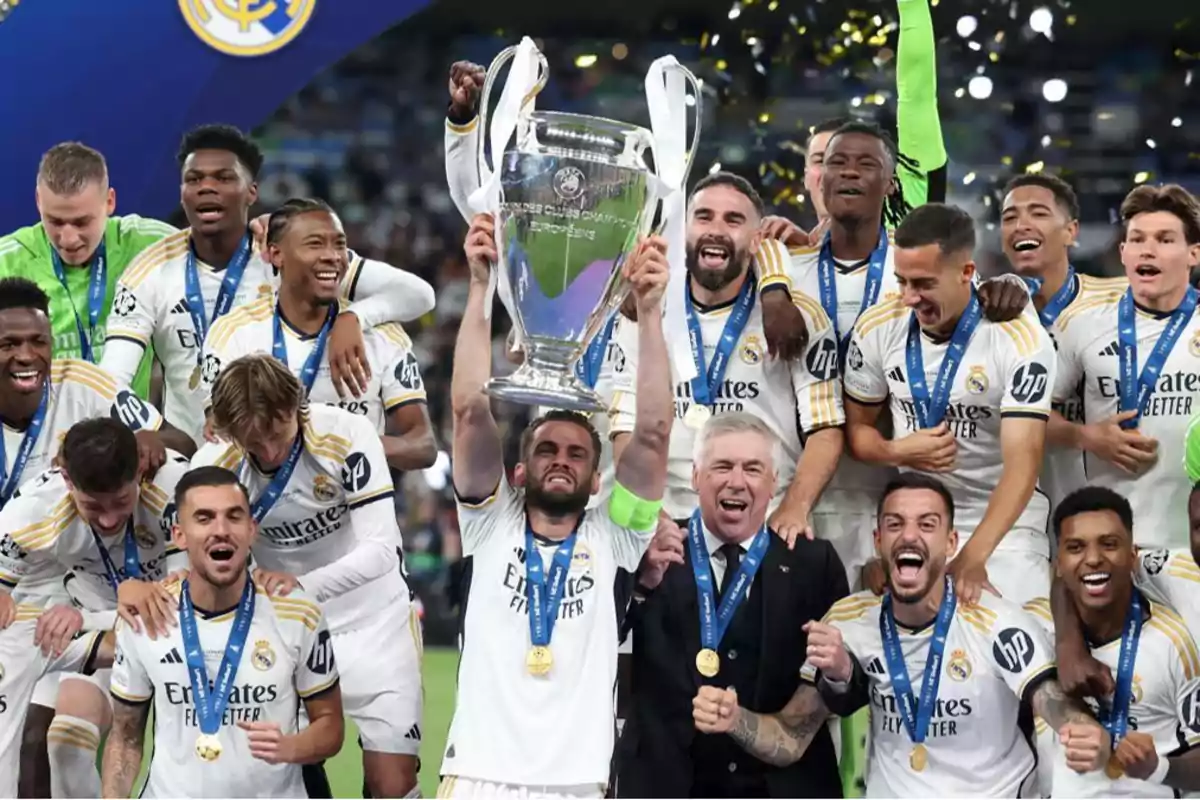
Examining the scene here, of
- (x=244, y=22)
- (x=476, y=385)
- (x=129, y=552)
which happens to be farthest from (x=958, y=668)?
(x=244, y=22)

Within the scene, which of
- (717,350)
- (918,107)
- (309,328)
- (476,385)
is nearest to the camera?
(476,385)

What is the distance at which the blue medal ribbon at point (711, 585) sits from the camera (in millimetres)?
5148

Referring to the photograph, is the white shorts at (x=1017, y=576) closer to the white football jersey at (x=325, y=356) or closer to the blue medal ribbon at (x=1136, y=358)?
the blue medal ribbon at (x=1136, y=358)

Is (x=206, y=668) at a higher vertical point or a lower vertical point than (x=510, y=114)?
lower

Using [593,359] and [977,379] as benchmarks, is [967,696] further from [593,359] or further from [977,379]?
[593,359]

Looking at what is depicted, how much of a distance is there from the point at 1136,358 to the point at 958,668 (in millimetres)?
1084

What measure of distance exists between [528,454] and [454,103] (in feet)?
2.84

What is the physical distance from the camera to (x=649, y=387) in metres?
4.51

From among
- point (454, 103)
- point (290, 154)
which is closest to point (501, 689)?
point (454, 103)

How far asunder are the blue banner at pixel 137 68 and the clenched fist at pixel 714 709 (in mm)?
3022

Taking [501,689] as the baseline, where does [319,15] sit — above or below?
above

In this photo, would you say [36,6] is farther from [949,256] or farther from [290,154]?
[290,154]

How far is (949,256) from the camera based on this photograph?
5297 millimetres

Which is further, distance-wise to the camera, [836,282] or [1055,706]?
[836,282]
